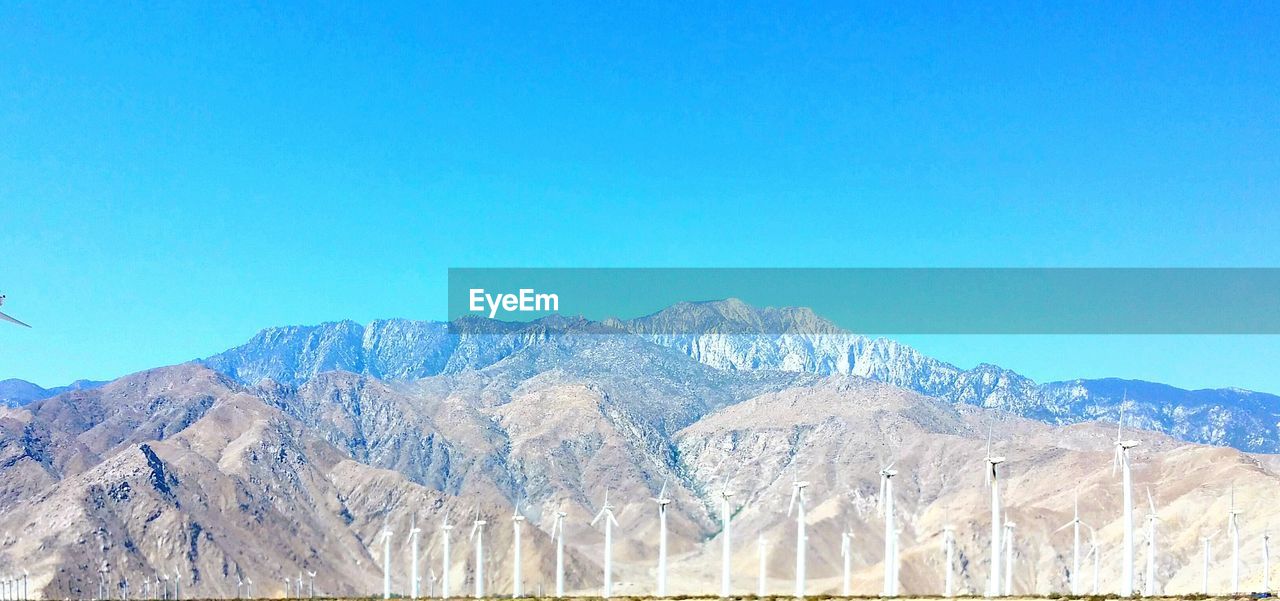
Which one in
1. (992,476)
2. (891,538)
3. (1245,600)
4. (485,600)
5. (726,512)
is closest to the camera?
(1245,600)

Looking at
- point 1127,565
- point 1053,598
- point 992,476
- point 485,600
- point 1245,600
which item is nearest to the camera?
point 1245,600

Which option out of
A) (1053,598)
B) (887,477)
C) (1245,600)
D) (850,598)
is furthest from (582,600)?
(887,477)

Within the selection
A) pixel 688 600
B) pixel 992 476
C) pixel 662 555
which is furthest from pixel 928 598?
pixel 662 555

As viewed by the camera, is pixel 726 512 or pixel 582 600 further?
pixel 726 512

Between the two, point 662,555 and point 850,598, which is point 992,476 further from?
point 662,555

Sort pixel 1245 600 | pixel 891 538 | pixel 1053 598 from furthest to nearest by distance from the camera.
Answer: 1. pixel 891 538
2. pixel 1053 598
3. pixel 1245 600

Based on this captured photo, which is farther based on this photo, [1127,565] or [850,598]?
[1127,565]

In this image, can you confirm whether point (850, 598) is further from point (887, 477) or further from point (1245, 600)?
point (887, 477)

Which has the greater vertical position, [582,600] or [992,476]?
[992,476]

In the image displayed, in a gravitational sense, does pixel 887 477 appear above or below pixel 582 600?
above
